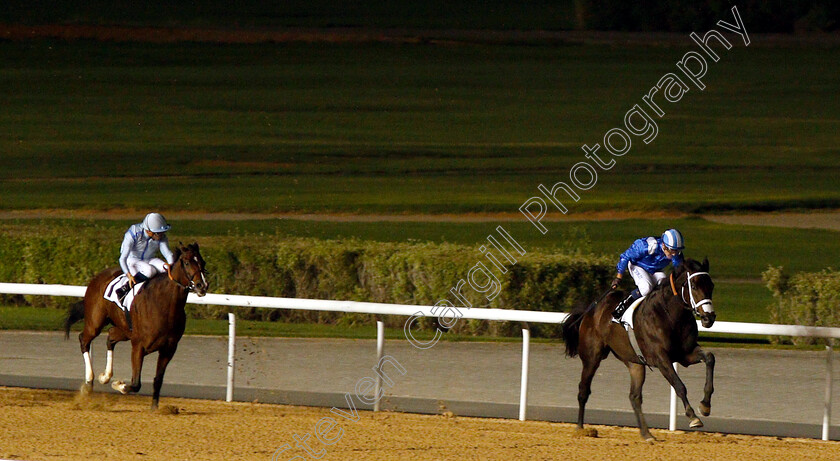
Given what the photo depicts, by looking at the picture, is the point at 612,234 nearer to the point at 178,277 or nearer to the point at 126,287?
the point at 126,287

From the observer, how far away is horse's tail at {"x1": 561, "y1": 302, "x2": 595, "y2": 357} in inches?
287

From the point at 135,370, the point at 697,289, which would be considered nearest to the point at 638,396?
the point at 697,289

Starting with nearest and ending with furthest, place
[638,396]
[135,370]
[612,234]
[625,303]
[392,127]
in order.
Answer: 1. [638,396]
2. [625,303]
3. [135,370]
4. [612,234]
5. [392,127]

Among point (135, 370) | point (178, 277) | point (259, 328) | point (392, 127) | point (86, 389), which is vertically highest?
point (392, 127)

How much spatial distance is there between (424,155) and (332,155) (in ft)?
5.88

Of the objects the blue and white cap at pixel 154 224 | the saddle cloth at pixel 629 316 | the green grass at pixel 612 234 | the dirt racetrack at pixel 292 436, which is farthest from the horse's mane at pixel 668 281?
the green grass at pixel 612 234

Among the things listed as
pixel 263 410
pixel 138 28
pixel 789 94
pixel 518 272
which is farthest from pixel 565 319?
pixel 138 28

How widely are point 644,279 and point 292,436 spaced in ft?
6.92

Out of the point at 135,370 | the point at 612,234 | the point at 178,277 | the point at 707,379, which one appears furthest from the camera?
the point at 612,234

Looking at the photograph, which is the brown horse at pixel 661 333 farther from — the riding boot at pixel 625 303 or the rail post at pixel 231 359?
the rail post at pixel 231 359

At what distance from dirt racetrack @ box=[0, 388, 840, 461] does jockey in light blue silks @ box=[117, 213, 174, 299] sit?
782 millimetres

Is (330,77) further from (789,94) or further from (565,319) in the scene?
(565,319)

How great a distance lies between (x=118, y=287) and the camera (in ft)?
24.4

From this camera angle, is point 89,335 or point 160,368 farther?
point 89,335
